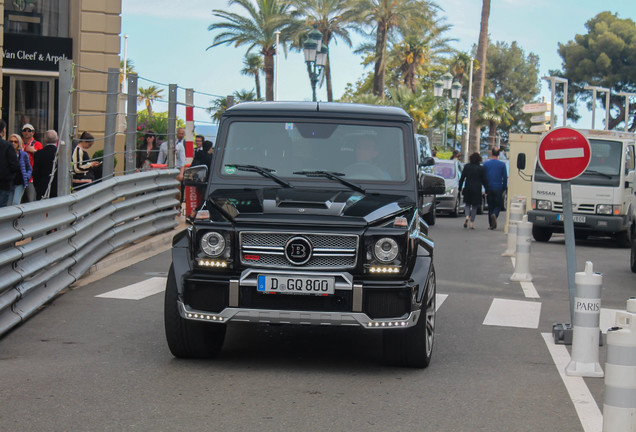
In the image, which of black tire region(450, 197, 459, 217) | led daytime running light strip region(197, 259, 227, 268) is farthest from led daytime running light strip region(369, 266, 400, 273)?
black tire region(450, 197, 459, 217)

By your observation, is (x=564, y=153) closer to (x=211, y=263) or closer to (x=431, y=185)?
(x=431, y=185)

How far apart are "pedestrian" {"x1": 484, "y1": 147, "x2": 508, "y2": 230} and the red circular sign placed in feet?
47.8

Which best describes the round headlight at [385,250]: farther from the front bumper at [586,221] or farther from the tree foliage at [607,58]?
the tree foliage at [607,58]

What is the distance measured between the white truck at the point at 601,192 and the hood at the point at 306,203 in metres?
13.7

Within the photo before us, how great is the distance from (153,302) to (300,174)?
322 cm

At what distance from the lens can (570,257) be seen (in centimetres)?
927

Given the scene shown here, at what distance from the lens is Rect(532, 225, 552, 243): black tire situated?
21906mm

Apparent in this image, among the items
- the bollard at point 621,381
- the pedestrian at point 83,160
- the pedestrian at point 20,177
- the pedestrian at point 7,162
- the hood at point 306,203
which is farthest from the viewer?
the pedestrian at point 83,160

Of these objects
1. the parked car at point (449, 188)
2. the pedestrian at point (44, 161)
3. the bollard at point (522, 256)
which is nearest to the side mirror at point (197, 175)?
the bollard at point (522, 256)

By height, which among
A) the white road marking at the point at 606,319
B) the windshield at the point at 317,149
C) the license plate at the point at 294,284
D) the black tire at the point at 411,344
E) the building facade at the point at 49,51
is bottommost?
the white road marking at the point at 606,319

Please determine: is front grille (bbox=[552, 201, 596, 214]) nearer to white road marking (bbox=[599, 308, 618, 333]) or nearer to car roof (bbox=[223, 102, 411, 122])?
white road marking (bbox=[599, 308, 618, 333])

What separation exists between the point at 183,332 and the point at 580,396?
9.28 feet

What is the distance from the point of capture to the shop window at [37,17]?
23.2 m

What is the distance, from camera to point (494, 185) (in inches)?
965
